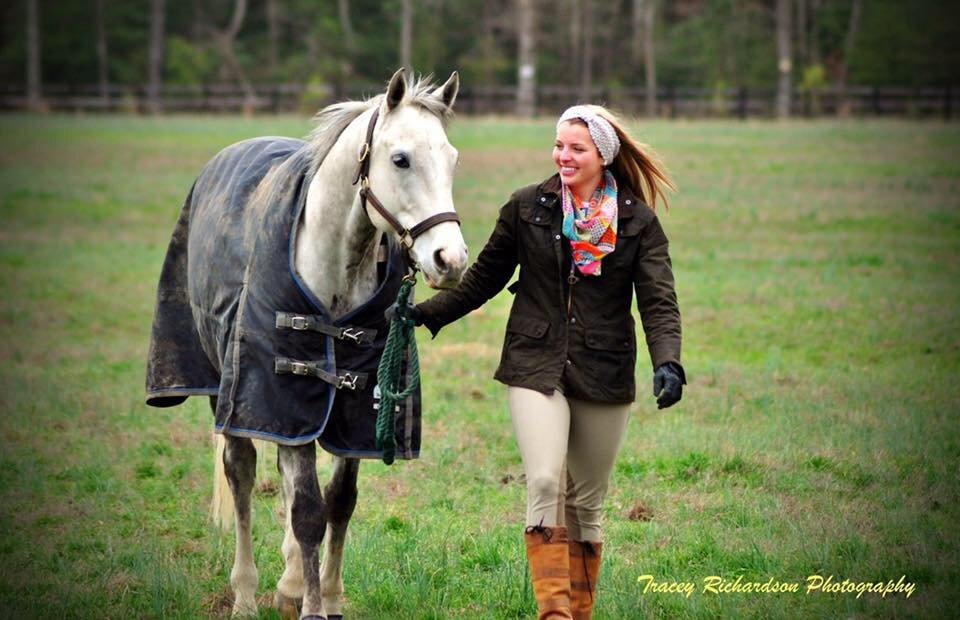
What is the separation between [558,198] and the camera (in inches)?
185

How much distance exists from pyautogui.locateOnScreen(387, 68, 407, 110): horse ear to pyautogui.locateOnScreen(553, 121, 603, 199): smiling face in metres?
0.58

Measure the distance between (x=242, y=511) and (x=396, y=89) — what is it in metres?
2.02

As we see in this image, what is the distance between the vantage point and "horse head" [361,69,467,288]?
14.3 ft

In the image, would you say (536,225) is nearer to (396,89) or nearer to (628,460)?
(396,89)

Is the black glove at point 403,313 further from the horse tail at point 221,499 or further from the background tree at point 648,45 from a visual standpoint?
the background tree at point 648,45

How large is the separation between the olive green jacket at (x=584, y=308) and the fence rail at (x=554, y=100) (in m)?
36.2

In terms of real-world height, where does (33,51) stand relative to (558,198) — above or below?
above

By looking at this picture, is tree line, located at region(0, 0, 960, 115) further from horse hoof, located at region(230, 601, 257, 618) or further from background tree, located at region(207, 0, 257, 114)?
horse hoof, located at region(230, 601, 257, 618)

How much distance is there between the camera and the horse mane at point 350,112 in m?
4.67

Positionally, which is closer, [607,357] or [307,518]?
[607,357]

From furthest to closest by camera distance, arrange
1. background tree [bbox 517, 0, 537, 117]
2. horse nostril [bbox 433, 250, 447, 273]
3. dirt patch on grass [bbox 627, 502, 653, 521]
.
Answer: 1. background tree [bbox 517, 0, 537, 117]
2. dirt patch on grass [bbox 627, 502, 653, 521]
3. horse nostril [bbox 433, 250, 447, 273]

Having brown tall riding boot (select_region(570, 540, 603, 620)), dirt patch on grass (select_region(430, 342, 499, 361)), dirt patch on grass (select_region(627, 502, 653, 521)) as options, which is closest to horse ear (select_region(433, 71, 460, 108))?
brown tall riding boot (select_region(570, 540, 603, 620))

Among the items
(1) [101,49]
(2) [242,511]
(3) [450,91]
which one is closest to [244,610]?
(2) [242,511]

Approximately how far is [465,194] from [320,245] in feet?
52.7
